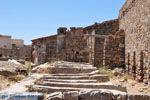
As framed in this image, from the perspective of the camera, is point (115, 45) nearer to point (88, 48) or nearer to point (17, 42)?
point (88, 48)

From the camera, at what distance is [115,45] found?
1288 cm

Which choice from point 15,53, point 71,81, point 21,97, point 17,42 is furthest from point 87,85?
point 17,42

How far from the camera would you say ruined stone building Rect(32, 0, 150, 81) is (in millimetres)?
10430

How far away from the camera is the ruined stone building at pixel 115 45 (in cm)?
1043

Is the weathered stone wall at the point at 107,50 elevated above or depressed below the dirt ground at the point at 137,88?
above

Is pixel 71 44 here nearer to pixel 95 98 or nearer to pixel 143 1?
pixel 143 1

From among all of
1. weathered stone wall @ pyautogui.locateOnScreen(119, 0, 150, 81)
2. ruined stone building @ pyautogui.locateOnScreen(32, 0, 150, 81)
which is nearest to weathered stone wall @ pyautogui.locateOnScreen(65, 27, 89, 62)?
ruined stone building @ pyautogui.locateOnScreen(32, 0, 150, 81)

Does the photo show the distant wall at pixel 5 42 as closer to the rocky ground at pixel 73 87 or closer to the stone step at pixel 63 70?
the stone step at pixel 63 70

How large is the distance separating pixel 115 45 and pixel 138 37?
85.6 inches

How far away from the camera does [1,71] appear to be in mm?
8938

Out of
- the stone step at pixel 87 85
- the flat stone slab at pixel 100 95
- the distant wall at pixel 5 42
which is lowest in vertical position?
the stone step at pixel 87 85

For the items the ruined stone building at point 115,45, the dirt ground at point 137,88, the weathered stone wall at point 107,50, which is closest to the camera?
the dirt ground at point 137,88

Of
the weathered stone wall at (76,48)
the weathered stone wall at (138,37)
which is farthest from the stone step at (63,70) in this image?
the weathered stone wall at (76,48)

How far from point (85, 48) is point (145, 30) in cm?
396
